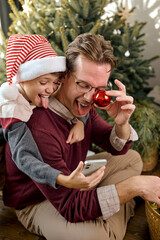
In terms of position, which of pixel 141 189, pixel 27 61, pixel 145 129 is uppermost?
pixel 27 61

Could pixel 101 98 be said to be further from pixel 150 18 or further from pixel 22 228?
pixel 150 18

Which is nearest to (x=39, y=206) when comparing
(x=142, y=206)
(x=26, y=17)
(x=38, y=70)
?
(x=38, y=70)

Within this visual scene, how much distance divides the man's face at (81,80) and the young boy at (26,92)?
0.30 ft

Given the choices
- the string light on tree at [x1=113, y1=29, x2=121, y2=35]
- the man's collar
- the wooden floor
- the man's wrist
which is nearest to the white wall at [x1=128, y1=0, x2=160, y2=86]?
the string light on tree at [x1=113, y1=29, x2=121, y2=35]

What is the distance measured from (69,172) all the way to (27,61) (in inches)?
22.9

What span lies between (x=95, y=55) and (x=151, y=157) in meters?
1.37

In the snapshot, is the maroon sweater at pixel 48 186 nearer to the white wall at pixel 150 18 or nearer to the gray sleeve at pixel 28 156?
the gray sleeve at pixel 28 156

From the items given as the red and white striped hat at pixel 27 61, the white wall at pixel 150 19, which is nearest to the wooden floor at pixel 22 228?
the red and white striped hat at pixel 27 61

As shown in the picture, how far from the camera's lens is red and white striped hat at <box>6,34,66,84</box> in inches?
38.9

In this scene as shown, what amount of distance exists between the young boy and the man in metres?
0.08

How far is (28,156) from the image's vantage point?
923 mm

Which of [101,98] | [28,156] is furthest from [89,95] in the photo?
[28,156]

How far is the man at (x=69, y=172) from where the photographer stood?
3.35 ft

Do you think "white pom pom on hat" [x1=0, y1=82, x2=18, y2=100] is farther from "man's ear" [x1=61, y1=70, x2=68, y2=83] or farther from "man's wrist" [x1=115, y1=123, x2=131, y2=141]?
"man's wrist" [x1=115, y1=123, x2=131, y2=141]
